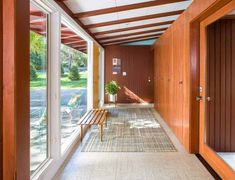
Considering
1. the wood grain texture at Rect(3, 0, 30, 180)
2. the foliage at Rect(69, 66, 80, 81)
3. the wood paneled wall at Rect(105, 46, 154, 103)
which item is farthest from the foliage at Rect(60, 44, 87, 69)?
the wood paneled wall at Rect(105, 46, 154, 103)

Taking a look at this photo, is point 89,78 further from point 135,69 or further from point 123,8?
point 135,69

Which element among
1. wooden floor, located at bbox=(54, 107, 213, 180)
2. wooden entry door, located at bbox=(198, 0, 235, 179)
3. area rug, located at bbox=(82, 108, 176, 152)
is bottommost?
wooden floor, located at bbox=(54, 107, 213, 180)

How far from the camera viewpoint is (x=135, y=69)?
10.1 m

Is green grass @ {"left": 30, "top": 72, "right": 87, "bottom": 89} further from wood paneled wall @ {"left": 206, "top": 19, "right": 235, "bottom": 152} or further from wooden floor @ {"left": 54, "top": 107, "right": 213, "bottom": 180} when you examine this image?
wood paneled wall @ {"left": 206, "top": 19, "right": 235, "bottom": 152}

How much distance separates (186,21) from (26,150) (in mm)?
3180

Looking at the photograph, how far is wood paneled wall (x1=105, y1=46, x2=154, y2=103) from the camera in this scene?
1005cm

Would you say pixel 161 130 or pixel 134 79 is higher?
pixel 134 79

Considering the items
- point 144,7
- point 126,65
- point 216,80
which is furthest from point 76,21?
point 126,65

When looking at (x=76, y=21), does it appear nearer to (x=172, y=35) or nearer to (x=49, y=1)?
(x=49, y=1)

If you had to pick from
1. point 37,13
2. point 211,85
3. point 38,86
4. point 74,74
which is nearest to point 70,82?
point 74,74

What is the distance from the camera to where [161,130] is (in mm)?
5488

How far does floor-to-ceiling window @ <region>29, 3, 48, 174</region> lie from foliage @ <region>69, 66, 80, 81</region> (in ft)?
5.41

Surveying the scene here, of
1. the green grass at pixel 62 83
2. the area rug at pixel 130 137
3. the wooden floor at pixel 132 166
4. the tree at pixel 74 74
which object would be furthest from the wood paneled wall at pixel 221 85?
the tree at pixel 74 74

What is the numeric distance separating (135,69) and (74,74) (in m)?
5.30
